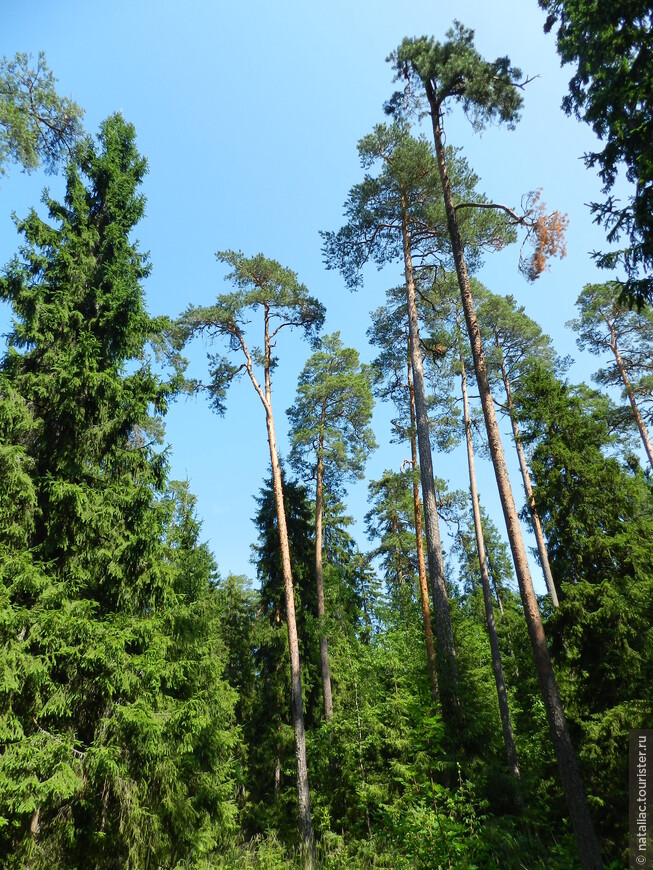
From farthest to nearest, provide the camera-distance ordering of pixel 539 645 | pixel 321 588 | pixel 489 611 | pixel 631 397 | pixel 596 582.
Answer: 1. pixel 631 397
2. pixel 321 588
3. pixel 489 611
4. pixel 596 582
5. pixel 539 645

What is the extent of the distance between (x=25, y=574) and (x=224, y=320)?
11229mm

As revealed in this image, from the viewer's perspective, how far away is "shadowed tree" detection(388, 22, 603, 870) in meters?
6.64

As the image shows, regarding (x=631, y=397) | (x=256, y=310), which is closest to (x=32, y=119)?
(x=256, y=310)

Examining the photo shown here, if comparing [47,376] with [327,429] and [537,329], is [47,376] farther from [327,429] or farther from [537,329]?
[537,329]

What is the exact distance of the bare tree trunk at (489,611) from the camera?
1334 centimetres

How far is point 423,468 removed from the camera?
1256 cm

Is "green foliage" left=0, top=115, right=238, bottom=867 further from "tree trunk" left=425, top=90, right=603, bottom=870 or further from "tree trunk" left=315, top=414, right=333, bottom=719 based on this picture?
"tree trunk" left=315, top=414, right=333, bottom=719

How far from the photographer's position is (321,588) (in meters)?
18.7

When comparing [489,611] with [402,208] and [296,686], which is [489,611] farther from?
[402,208]

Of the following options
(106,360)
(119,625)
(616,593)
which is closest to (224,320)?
(106,360)

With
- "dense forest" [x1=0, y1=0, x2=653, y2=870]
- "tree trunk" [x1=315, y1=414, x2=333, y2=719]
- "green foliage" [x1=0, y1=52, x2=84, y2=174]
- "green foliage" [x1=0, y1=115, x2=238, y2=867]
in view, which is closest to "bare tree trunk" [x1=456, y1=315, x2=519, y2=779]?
"dense forest" [x1=0, y1=0, x2=653, y2=870]

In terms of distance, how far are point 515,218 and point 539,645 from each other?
310 inches

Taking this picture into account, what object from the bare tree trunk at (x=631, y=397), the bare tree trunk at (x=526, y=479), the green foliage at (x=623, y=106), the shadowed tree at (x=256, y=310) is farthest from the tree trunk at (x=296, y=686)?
the bare tree trunk at (x=631, y=397)

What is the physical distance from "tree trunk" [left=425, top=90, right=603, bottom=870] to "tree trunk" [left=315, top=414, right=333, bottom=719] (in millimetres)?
10245
